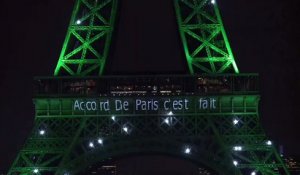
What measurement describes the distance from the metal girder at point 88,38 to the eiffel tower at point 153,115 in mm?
81

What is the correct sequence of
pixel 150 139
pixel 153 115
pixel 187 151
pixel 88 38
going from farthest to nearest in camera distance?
pixel 88 38 → pixel 153 115 → pixel 150 139 → pixel 187 151

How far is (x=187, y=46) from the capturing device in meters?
56.8

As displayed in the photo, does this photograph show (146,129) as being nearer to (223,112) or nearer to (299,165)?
(223,112)

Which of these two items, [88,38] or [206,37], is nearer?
[88,38]

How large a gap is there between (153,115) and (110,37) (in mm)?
7047

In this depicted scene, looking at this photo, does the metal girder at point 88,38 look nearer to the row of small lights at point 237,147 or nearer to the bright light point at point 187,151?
the bright light point at point 187,151

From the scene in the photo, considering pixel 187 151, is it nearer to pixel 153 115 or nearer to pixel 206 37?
pixel 153 115

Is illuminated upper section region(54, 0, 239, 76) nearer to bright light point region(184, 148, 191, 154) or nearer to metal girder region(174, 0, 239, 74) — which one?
metal girder region(174, 0, 239, 74)

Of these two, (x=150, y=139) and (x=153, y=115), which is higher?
(x=153, y=115)

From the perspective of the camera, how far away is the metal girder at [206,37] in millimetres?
55188

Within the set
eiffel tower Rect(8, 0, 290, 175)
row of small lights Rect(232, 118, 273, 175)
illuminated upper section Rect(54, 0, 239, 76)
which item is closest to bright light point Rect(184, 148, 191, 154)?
eiffel tower Rect(8, 0, 290, 175)

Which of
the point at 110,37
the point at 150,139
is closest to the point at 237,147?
the point at 150,139

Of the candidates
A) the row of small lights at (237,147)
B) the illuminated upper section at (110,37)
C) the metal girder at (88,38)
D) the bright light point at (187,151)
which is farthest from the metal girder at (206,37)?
the bright light point at (187,151)

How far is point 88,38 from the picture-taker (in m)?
56.4
